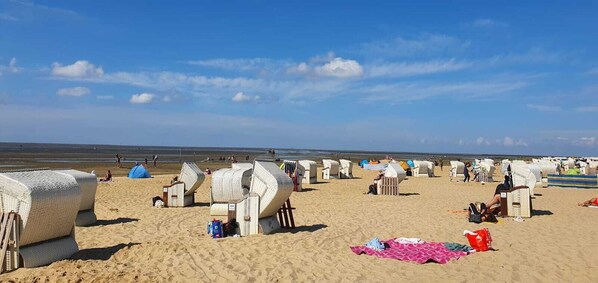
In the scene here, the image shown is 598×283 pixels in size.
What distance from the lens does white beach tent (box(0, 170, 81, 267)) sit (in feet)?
24.4

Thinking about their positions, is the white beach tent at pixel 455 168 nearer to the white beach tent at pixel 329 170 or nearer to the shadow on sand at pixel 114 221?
the white beach tent at pixel 329 170

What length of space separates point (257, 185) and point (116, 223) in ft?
14.7

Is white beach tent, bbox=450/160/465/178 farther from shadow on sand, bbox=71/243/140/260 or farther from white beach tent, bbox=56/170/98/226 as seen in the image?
shadow on sand, bbox=71/243/140/260

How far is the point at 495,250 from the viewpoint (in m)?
9.66

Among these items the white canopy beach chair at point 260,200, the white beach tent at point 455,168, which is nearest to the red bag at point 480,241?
the white canopy beach chair at point 260,200

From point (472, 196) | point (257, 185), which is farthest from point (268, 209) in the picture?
→ point (472, 196)

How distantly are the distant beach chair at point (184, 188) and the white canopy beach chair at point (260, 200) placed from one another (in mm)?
5934

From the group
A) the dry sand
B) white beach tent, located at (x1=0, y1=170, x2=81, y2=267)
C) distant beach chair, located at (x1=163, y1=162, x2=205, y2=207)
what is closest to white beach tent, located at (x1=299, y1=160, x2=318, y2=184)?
the dry sand

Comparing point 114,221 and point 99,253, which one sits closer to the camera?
point 99,253

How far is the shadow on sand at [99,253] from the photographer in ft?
28.1

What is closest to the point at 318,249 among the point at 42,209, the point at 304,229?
the point at 304,229

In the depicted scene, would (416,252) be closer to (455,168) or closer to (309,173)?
(309,173)

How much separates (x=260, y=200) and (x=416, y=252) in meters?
3.60

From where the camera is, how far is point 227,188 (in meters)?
14.0
